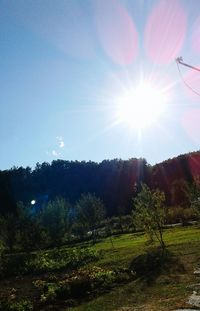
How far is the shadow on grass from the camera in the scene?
28203mm

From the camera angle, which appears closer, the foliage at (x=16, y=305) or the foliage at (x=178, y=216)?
the foliage at (x=16, y=305)

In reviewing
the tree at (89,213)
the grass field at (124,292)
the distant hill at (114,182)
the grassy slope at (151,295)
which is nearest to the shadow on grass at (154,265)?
the grass field at (124,292)

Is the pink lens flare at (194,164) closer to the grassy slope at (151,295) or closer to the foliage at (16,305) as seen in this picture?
the grassy slope at (151,295)

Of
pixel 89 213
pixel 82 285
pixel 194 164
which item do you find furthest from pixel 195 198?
pixel 194 164

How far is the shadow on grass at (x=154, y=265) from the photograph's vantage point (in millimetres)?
28203

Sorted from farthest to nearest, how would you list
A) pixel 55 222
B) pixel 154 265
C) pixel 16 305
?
pixel 55 222 → pixel 154 265 → pixel 16 305

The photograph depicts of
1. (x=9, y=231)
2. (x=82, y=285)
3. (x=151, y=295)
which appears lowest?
Answer: (x=151, y=295)

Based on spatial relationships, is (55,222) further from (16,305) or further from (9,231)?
(16,305)

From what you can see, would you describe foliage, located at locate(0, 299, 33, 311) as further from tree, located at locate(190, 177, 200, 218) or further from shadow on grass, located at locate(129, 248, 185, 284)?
tree, located at locate(190, 177, 200, 218)

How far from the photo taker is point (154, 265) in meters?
31.9

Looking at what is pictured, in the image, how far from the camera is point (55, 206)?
279 ft

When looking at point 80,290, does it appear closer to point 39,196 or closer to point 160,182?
point 160,182

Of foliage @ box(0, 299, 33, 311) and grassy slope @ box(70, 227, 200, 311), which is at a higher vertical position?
A: foliage @ box(0, 299, 33, 311)

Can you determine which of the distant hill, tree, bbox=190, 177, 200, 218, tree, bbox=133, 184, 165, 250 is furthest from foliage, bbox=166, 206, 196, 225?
tree, bbox=133, 184, 165, 250
